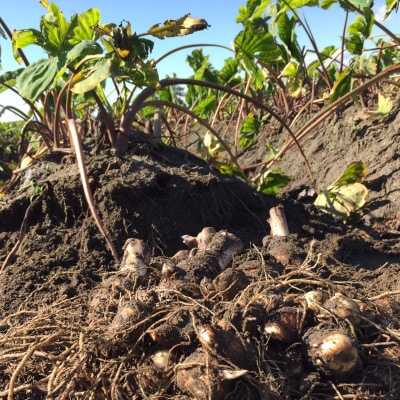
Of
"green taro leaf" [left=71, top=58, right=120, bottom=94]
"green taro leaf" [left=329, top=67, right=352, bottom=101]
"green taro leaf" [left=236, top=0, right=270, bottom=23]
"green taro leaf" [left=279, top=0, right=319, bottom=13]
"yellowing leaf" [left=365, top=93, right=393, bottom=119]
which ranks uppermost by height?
"green taro leaf" [left=236, top=0, right=270, bottom=23]

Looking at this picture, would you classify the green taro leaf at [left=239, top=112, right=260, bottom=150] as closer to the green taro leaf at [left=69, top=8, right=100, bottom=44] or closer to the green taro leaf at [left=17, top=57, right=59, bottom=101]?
the green taro leaf at [left=69, top=8, right=100, bottom=44]

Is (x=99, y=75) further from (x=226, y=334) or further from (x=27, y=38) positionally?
(x=226, y=334)

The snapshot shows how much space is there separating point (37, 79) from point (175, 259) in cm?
81

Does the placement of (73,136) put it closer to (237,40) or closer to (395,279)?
(237,40)

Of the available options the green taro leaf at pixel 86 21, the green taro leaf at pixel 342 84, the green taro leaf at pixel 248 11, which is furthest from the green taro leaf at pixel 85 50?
the green taro leaf at pixel 248 11

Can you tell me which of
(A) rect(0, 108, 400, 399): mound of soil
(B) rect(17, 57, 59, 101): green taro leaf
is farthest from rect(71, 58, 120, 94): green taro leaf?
(A) rect(0, 108, 400, 399): mound of soil

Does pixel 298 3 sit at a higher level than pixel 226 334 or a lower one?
higher

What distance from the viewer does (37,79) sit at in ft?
5.64

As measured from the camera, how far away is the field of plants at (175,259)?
44.9 inches

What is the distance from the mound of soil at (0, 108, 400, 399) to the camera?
112 centimetres

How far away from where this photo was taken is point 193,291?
4.54 feet

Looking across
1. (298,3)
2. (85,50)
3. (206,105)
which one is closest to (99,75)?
(85,50)

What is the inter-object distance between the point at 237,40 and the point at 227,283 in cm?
162

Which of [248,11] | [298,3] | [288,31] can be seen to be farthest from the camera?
[248,11]
